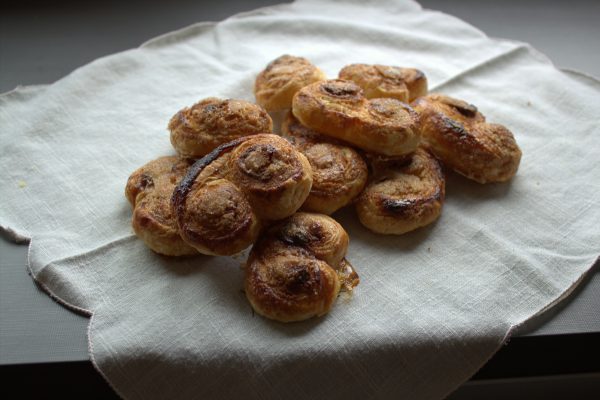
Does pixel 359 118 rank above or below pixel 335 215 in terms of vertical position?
above

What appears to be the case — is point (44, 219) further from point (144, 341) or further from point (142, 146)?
point (144, 341)

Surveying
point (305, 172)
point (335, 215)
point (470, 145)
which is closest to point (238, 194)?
point (305, 172)

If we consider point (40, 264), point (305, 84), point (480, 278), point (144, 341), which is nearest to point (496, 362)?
point (480, 278)

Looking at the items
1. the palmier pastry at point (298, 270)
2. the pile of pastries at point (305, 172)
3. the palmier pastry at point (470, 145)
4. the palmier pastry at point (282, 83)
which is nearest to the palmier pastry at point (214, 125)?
the pile of pastries at point (305, 172)

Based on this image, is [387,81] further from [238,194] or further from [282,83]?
[238,194]

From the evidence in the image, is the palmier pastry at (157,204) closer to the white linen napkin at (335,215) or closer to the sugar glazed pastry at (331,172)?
the white linen napkin at (335,215)

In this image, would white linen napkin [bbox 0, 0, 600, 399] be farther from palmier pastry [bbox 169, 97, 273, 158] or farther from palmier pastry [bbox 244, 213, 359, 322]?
palmier pastry [bbox 169, 97, 273, 158]
